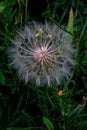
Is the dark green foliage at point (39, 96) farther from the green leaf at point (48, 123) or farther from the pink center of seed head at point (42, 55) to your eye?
the pink center of seed head at point (42, 55)

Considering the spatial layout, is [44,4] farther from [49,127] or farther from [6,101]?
[49,127]

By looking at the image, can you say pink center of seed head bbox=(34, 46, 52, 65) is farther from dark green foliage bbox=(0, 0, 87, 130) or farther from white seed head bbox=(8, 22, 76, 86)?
dark green foliage bbox=(0, 0, 87, 130)

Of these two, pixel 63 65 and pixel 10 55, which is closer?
pixel 63 65

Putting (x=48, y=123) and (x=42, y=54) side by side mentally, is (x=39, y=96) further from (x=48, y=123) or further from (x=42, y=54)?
(x=42, y=54)

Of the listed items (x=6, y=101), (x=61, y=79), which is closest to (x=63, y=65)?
(x=61, y=79)

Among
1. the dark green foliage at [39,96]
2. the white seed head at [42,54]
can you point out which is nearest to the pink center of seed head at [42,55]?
the white seed head at [42,54]

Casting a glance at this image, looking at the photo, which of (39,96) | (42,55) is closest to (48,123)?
(39,96)
